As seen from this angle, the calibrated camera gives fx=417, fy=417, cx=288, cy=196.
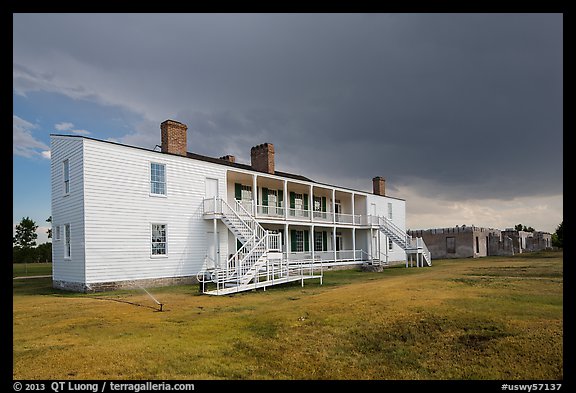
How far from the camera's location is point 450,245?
49.0 m

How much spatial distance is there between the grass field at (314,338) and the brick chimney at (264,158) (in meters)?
16.9

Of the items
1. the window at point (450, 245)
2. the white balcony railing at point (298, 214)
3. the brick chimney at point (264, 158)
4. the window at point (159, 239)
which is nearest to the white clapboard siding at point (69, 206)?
the window at point (159, 239)

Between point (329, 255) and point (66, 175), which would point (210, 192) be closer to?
point (66, 175)

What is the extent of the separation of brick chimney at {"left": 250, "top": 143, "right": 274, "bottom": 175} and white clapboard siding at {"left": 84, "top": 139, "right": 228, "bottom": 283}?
6.51 m

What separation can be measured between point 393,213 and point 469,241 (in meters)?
12.1

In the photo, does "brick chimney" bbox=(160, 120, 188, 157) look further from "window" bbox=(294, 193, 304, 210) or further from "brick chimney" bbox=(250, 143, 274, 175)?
"window" bbox=(294, 193, 304, 210)

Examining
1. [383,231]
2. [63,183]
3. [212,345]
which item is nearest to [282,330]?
[212,345]

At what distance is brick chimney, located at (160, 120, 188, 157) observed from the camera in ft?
76.3

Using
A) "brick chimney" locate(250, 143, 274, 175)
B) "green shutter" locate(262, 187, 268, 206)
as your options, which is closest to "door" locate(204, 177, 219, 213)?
"green shutter" locate(262, 187, 268, 206)

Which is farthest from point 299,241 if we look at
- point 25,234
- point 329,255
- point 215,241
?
point 25,234

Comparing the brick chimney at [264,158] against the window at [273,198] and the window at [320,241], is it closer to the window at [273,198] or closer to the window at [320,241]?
the window at [273,198]

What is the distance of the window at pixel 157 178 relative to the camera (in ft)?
69.8
